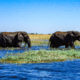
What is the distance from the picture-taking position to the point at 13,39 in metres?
39.5

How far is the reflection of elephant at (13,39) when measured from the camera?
38.8m

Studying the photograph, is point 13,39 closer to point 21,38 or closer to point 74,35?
point 21,38

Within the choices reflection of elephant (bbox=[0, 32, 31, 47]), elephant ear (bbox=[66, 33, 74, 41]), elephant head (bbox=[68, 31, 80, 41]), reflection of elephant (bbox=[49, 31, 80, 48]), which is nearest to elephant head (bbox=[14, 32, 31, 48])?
reflection of elephant (bbox=[0, 32, 31, 47])

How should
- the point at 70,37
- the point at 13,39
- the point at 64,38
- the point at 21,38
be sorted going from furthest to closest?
1. the point at 13,39
2. the point at 64,38
3. the point at 21,38
4. the point at 70,37

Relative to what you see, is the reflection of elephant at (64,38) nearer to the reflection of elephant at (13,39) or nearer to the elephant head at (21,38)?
the elephant head at (21,38)

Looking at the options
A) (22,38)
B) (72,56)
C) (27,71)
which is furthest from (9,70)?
(22,38)

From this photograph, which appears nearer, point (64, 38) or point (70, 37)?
point (70, 37)

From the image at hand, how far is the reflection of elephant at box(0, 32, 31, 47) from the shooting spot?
127 ft

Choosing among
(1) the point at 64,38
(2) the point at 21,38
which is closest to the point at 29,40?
(2) the point at 21,38

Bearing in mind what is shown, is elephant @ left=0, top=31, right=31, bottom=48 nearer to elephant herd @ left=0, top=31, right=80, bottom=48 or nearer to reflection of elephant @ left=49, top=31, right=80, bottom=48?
elephant herd @ left=0, top=31, right=80, bottom=48

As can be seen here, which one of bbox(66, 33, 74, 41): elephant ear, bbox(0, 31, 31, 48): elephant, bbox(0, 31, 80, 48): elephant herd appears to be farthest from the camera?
bbox(0, 31, 31, 48): elephant

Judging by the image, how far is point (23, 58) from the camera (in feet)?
68.7

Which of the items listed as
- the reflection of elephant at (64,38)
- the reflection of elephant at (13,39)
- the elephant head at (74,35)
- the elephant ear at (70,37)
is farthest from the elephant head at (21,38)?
the elephant head at (74,35)

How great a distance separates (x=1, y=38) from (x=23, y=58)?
777 inches
